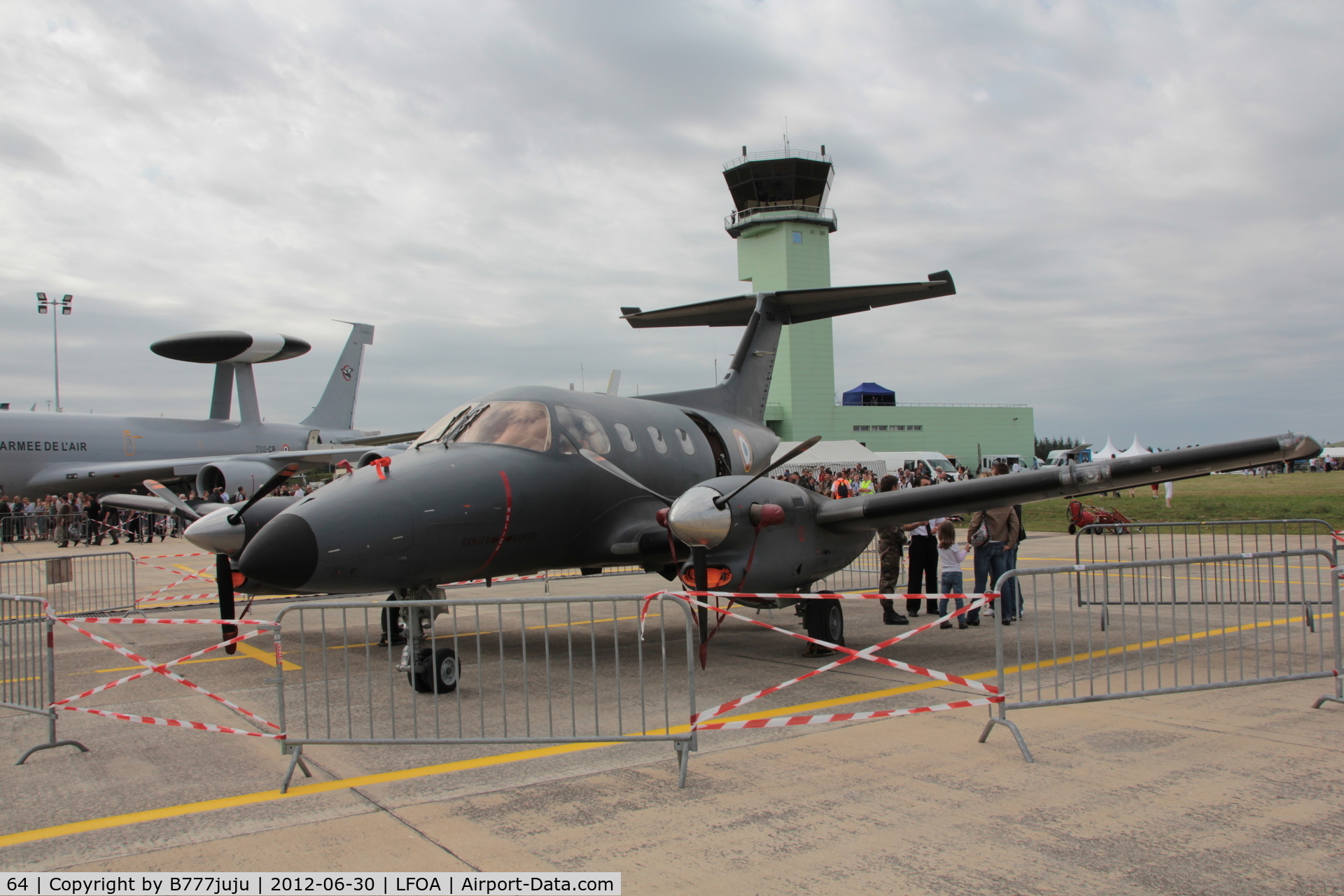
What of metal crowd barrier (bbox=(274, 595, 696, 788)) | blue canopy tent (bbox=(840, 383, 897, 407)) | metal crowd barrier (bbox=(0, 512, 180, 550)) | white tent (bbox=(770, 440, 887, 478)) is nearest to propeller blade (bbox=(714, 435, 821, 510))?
metal crowd barrier (bbox=(274, 595, 696, 788))

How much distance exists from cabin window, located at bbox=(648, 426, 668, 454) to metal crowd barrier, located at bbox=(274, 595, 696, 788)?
222cm

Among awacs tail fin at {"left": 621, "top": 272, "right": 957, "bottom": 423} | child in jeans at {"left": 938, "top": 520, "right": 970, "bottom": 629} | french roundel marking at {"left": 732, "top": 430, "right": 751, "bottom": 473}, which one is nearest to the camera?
child in jeans at {"left": 938, "top": 520, "right": 970, "bottom": 629}

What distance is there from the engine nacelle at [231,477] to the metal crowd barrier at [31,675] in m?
16.1

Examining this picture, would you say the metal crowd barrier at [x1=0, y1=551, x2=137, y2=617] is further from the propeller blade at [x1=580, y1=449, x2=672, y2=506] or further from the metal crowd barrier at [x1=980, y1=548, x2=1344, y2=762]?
the metal crowd barrier at [x1=980, y1=548, x2=1344, y2=762]

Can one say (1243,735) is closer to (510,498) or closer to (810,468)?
(510,498)

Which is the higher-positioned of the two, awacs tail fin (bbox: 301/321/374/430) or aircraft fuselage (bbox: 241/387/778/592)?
awacs tail fin (bbox: 301/321/374/430)

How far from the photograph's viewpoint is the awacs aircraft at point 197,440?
28250 mm

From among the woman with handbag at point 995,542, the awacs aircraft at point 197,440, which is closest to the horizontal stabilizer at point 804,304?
the woman with handbag at point 995,542

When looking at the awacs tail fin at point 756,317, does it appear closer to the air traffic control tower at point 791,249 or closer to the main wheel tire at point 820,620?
the main wheel tire at point 820,620

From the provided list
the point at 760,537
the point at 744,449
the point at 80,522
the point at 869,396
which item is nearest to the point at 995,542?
the point at 760,537

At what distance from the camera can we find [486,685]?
7926mm

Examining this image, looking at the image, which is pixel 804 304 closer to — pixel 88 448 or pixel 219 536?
pixel 219 536

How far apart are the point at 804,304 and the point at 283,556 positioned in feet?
32.8

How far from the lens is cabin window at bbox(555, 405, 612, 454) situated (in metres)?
9.16
